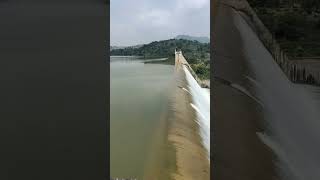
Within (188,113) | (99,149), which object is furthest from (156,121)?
(99,149)

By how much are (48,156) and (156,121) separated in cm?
479

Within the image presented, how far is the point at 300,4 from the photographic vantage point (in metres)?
2.12

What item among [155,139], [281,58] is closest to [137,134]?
[155,139]

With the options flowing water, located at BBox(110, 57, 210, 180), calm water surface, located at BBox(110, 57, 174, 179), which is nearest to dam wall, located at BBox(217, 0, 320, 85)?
flowing water, located at BBox(110, 57, 210, 180)

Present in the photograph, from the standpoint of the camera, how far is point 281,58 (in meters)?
2.07

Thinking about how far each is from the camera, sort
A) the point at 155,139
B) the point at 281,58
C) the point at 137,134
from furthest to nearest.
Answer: the point at 137,134, the point at 155,139, the point at 281,58

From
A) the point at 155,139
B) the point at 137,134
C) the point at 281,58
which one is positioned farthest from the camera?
the point at 137,134

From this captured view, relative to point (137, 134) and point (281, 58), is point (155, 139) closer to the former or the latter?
point (137, 134)

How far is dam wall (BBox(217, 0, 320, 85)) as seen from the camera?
2000 millimetres

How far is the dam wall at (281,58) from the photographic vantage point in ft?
6.56

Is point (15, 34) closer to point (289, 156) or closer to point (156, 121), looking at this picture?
point (289, 156)

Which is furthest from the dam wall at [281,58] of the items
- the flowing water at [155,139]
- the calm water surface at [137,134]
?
the calm water surface at [137,134]

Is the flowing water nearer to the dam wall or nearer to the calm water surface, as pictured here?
the calm water surface

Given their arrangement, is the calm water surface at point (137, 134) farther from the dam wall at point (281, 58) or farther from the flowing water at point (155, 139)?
the dam wall at point (281, 58)
